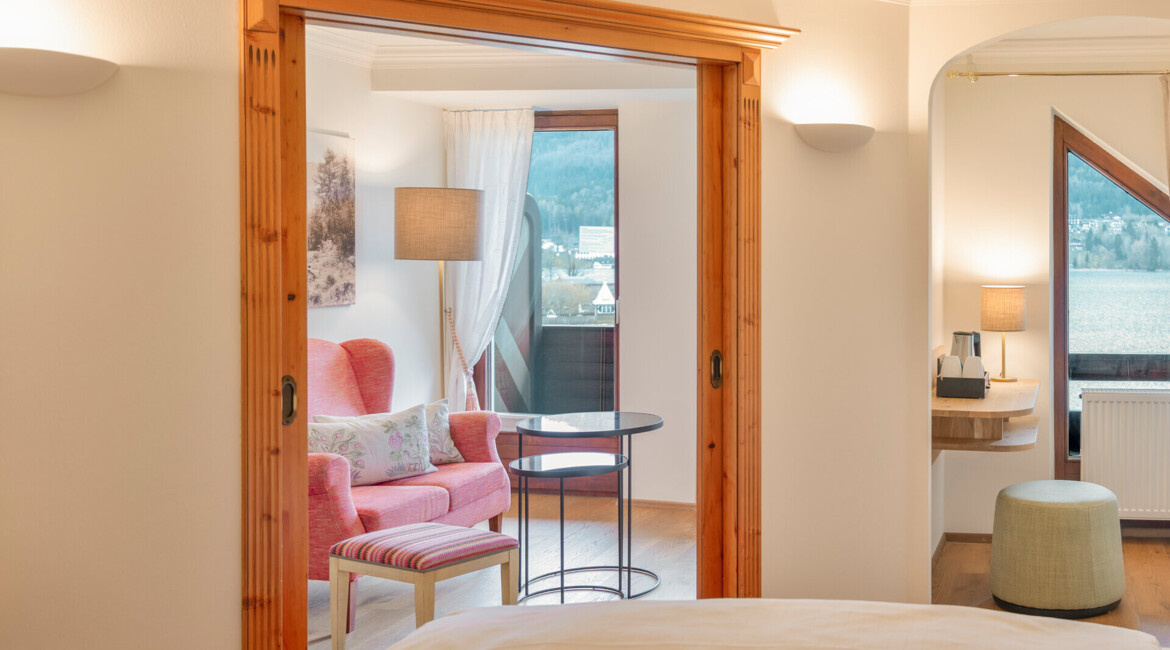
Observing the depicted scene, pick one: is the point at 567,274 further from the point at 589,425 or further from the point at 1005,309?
the point at 1005,309

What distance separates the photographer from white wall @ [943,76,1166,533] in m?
4.80

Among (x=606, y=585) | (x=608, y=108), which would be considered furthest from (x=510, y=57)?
(x=606, y=585)

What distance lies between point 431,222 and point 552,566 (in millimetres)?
1709

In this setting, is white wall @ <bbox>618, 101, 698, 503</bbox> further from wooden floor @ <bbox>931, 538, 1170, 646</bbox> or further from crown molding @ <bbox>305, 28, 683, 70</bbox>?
wooden floor @ <bbox>931, 538, 1170, 646</bbox>

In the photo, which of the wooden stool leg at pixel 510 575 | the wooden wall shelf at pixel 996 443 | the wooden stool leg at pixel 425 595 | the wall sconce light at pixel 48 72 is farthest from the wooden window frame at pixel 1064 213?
the wall sconce light at pixel 48 72

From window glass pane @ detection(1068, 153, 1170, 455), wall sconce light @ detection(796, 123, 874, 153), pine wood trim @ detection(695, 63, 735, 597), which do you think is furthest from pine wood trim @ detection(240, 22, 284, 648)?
window glass pane @ detection(1068, 153, 1170, 455)

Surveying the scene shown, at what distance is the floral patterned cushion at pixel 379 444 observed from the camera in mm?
3992

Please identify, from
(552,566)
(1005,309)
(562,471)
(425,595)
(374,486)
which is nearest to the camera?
(425,595)

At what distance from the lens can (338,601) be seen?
3.18 meters

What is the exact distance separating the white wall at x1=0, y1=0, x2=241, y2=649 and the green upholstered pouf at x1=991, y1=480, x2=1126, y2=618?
2987 millimetres

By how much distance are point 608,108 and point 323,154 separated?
175cm

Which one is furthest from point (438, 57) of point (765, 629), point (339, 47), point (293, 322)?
point (765, 629)

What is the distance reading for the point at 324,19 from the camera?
253 centimetres

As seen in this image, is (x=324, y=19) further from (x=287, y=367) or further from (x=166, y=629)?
(x=166, y=629)
